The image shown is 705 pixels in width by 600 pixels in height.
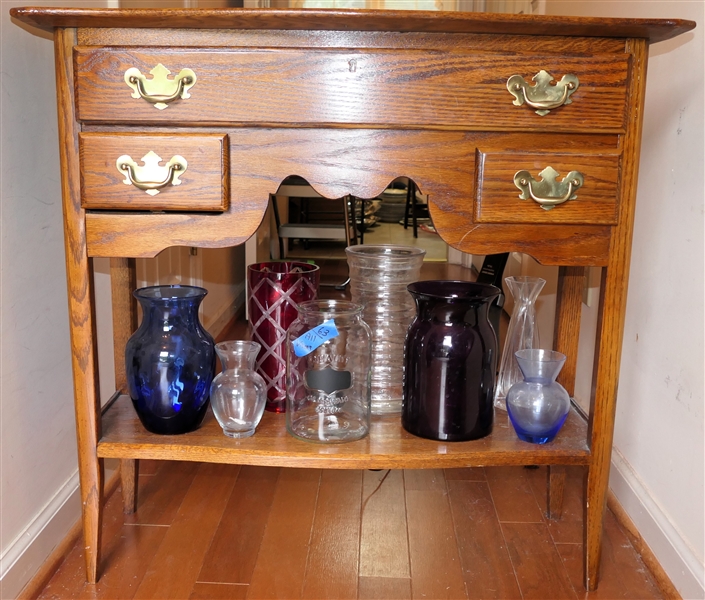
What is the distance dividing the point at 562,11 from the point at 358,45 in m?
1.30

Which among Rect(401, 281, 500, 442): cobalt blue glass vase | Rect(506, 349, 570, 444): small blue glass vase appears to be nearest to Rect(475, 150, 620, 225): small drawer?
Rect(401, 281, 500, 442): cobalt blue glass vase

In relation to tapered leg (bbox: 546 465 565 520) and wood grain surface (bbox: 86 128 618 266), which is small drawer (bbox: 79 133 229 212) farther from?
tapered leg (bbox: 546 465 565 520)

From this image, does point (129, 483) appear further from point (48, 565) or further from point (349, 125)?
point (349, 125)

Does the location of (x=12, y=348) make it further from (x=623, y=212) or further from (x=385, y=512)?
(x=623, y=212)

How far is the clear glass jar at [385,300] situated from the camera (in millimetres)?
1326

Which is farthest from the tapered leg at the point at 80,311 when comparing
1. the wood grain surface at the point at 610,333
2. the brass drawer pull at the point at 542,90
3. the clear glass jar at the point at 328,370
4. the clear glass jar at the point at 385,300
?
the wood grain surface at the point at 610,333

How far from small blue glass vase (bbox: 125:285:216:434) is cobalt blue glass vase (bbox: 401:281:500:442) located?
344 mm

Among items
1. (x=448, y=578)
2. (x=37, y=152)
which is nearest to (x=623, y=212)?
(x=448, y=578)

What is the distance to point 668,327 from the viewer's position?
122 cm

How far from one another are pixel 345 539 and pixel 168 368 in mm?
465

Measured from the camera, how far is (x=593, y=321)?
5.37 feet

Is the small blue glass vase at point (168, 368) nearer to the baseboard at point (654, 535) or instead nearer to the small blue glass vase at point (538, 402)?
the small blue glass vase at point (538, 402)

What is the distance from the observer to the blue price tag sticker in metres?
1.14

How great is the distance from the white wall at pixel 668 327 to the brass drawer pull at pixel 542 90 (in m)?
0.28
